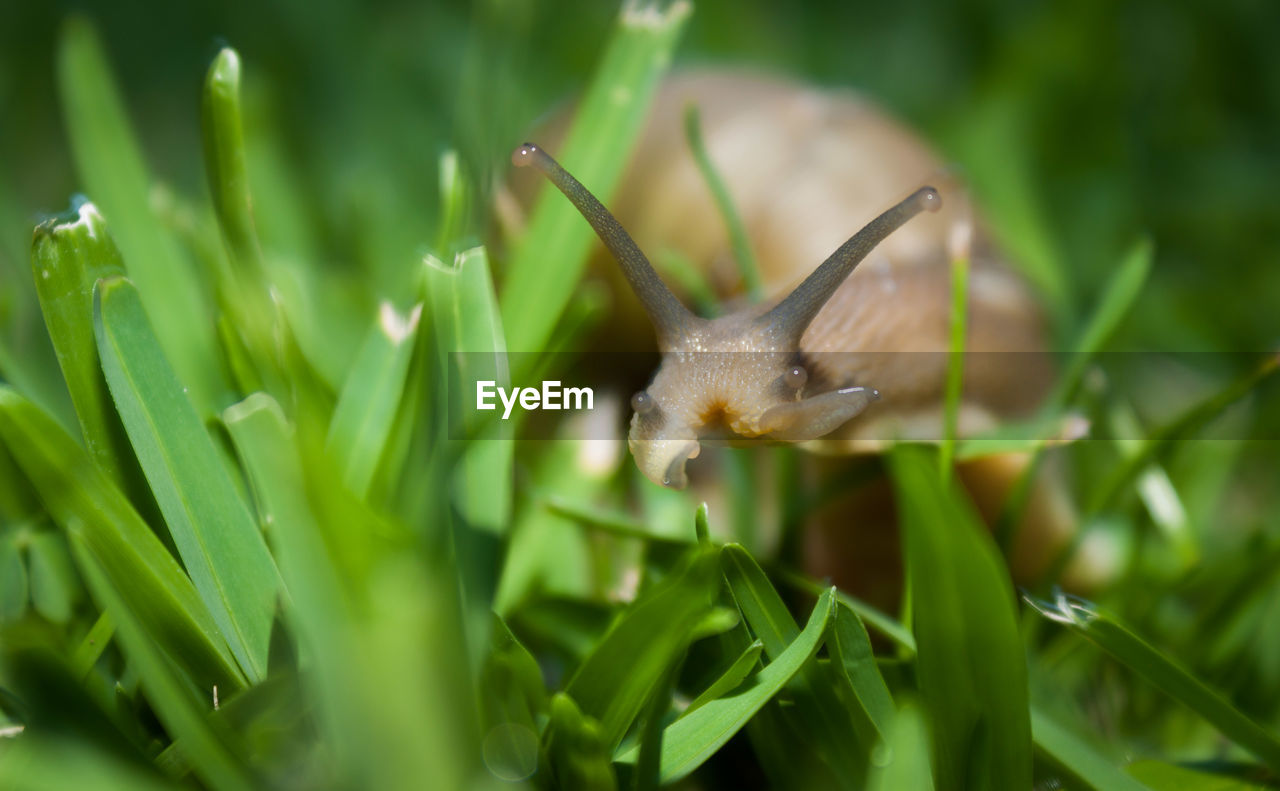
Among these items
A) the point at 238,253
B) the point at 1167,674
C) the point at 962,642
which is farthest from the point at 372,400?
the point at 1167,674

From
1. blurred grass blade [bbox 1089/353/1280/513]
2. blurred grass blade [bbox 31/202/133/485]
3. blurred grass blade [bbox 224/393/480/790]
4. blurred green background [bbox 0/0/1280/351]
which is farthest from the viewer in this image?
blurred green background [bbox 0/0/1280/351]

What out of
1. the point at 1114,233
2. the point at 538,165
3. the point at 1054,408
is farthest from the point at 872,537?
the point at 1114,233

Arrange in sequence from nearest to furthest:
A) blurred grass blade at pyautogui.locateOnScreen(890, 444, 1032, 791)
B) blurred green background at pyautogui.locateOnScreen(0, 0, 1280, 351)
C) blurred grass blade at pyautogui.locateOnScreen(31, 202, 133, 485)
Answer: blurred grass blade at pyautogui.locateOnScreen(890, 444, 1032, 791) → blurred grass blade at pyautogui.locateOnScreen(31, 202, 133, 485) → blurred green background at pyautogui.locateOnScreen(0, 0, 1280, 351)

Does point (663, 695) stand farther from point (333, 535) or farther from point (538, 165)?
point (538, 165)

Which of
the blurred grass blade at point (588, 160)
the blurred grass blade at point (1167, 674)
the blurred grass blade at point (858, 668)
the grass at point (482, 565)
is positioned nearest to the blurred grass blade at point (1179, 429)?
the grass at point (482, 565)

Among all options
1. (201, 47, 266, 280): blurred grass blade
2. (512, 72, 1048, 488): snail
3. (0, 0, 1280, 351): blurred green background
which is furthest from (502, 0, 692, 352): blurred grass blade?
(0, 0, 1280, 351): blurred green background

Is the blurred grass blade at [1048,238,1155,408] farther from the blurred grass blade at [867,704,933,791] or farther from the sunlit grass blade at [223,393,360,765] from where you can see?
the sunlit grass blade at [223,393,360,765]

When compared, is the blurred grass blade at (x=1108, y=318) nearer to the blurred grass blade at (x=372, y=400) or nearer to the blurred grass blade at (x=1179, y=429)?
the blurred grass blade at (x=1179, y=429)
